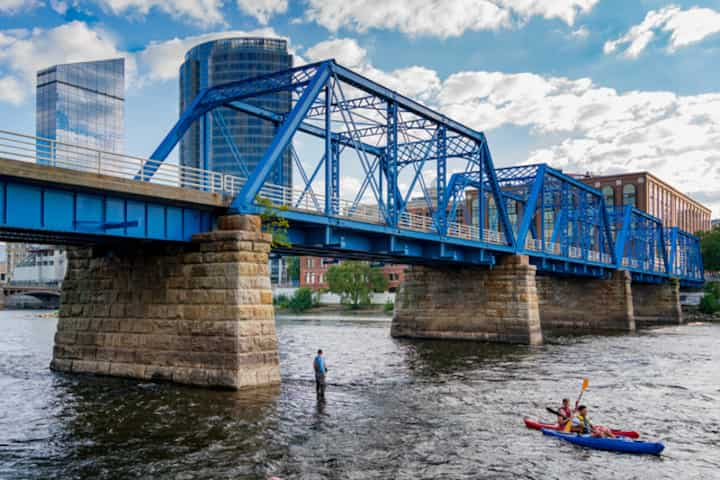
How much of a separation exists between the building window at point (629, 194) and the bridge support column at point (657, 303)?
3565 cm

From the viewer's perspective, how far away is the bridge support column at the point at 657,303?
8694 cm

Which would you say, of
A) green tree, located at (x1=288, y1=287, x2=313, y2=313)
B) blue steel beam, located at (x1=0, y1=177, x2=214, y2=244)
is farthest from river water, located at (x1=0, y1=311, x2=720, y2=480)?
green tree, located at (x1=288, y1=287, x2=313, y2=313)

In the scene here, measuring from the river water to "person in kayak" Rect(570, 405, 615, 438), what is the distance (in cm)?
84

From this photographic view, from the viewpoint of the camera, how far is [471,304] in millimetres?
50031

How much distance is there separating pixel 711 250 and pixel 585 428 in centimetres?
11885

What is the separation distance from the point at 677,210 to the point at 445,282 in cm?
11310

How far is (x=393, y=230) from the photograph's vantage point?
3716 cm

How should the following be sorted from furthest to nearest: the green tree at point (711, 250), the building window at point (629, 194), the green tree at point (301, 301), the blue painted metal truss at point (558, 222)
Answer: the building window at point (629, 194), the green tree at point (301, 301), the green tree at point (711, 250), the blue painted metal truss at point (558, 222)

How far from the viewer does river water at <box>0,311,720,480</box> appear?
15.7 metres

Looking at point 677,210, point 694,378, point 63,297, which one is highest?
point 677,210

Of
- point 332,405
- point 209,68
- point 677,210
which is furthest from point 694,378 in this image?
point 209,68

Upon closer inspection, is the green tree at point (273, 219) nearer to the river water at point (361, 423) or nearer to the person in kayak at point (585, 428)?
the river water at point (361, 423)

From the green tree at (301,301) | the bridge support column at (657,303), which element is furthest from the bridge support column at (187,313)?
the green tree at (301,301)

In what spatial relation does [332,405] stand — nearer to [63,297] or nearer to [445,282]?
[63,297]
